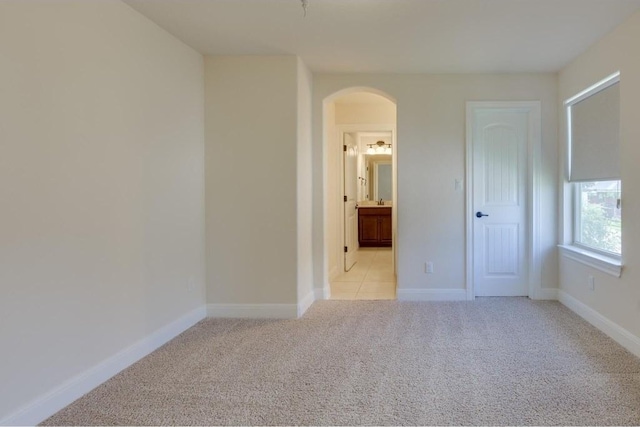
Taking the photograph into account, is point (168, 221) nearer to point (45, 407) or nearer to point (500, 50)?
point (45, 407)

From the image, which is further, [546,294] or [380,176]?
[380,176]

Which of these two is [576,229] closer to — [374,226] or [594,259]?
[594,259]

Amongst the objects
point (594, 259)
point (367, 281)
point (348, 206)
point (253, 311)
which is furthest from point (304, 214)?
point (594, 259)

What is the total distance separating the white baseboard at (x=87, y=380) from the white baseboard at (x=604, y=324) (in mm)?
3313

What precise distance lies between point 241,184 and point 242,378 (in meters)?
1.74

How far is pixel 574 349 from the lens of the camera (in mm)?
2707

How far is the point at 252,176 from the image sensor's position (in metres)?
3.51

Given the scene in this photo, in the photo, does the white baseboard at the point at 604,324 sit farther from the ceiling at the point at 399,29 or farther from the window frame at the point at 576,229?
the ceiling at the point at 399,29

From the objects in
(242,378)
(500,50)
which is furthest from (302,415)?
(500,50)

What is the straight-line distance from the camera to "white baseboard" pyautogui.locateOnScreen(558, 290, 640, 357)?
106 inches

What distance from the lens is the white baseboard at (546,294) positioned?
400 centimetres

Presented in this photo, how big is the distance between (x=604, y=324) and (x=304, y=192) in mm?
2697

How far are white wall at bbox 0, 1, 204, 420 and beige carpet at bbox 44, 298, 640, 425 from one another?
13.7 inches

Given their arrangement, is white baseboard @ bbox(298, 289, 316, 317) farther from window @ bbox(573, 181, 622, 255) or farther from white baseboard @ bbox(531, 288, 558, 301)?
window @ bbox(573, 181, 622, 255)
